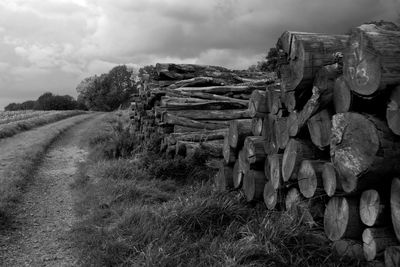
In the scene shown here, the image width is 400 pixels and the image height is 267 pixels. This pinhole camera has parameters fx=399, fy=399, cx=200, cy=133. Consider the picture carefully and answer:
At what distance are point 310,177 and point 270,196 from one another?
105cm

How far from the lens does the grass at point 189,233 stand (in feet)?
13.5

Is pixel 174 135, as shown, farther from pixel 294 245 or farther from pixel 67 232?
pixel 294 245

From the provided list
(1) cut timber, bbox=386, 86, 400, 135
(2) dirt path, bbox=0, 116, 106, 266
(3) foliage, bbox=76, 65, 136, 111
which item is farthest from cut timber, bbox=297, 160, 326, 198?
(3) foliage, bbox=76, 65, 136, 111

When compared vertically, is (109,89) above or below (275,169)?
above

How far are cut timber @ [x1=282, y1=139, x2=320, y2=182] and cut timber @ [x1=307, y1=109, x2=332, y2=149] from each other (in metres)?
0.19

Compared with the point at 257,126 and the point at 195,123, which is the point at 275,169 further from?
the point at 195,123

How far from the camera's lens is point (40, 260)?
207 inches

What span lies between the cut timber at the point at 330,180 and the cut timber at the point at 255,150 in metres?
1.42

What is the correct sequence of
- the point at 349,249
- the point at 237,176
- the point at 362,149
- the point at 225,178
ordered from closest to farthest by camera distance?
the point at 362,149 < the point at 349,249 < the point at 237,176 < the point at 225,178

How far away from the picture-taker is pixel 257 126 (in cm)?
585

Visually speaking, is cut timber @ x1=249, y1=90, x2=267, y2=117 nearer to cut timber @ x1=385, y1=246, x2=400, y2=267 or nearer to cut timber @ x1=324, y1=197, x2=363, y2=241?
cut timber @ x1=324, y1=197, x2=363, y2=241

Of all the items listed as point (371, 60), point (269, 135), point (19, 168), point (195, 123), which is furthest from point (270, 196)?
point (19, 168)

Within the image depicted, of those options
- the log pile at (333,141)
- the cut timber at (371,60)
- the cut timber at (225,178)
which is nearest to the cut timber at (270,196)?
the log pile at (333,141)

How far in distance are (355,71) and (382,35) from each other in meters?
0.38
